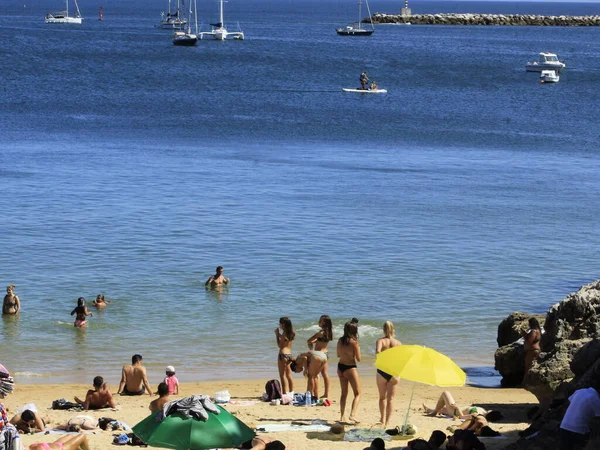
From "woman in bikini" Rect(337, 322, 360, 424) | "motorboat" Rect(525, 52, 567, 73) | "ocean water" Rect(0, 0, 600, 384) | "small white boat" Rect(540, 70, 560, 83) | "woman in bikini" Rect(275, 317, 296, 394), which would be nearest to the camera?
"woman in bikini" Rect(337, 322, 360, 424)

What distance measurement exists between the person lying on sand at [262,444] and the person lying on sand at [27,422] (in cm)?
316

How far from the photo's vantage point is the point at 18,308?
21891 mm

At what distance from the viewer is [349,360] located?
14180 mm

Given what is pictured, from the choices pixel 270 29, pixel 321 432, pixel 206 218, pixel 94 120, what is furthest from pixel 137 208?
pixel 270 29

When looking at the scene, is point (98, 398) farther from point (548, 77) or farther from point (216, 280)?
point (548, 77)

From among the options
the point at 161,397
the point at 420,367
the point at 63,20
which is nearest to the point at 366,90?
the point at 161,397

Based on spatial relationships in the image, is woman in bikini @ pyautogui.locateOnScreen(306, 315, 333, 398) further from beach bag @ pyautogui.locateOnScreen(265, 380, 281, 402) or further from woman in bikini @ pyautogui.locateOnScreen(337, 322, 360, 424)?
woman in bikini @ pyautogui.locateOnScreen(337, 322, 360, 424)

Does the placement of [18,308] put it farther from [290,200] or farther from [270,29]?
[270,29]

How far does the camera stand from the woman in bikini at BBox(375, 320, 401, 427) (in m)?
14.1

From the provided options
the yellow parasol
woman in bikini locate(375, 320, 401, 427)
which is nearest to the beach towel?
woman in bikini locate(375, 320, 401, 427)

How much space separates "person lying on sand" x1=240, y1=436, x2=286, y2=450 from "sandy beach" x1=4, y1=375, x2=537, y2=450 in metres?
0.78

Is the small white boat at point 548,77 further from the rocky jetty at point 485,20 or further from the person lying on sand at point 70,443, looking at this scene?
the rocky jetty at point 485,20

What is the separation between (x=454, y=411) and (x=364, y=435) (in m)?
1.97

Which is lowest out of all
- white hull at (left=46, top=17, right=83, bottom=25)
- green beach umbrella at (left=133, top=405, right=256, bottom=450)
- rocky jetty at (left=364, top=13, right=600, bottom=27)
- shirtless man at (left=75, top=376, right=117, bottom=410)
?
shirtless man at (left=75, top=376, right=117, bottom=410)
